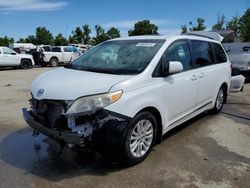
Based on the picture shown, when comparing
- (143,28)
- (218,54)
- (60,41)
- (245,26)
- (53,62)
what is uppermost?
(143,28)

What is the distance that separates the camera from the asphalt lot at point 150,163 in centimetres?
383

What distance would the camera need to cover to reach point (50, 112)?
13.5 ft

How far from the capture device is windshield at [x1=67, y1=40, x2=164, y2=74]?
4.51m

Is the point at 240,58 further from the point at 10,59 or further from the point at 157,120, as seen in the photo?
the point at 10,59

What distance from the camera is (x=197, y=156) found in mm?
4617

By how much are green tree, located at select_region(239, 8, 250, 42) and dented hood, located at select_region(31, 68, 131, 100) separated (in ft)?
149

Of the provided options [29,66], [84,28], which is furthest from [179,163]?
[84,28]

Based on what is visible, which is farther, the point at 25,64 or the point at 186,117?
the point at 25,64

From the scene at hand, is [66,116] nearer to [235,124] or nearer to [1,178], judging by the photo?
[1,178]

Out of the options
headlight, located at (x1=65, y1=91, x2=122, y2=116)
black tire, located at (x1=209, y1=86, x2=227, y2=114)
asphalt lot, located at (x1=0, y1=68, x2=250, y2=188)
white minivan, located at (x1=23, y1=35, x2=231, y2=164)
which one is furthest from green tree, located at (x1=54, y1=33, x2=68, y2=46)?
headlight, located at (x1=65, y1=91, x2=122, y2=116)

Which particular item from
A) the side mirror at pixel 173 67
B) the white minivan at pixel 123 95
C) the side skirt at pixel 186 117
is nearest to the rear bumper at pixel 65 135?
the white minivan at pixel 123 95

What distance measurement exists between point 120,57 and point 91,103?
52.1 inches

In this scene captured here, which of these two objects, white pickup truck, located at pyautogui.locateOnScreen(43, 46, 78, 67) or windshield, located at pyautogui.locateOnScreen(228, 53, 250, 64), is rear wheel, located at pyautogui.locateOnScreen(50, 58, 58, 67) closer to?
white pickup truck, located at pyautogui.locateOnScreen(43, 46, 78, 67)

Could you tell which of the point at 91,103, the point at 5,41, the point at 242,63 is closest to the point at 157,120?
the point at 91,103
